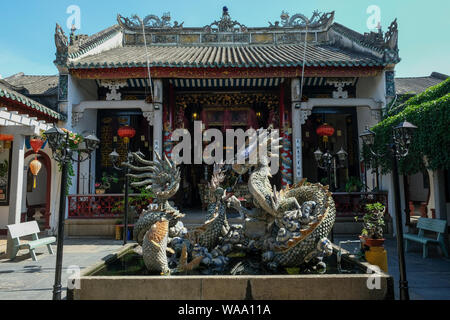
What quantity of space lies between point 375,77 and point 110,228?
1028 centimetres

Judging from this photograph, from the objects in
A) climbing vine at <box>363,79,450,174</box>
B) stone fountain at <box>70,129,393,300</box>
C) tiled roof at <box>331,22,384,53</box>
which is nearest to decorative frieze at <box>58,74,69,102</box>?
stone fountain at <box>70,129,393,300</box>

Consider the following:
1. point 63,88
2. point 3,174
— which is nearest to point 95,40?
point 63,88

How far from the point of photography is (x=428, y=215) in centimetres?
1117

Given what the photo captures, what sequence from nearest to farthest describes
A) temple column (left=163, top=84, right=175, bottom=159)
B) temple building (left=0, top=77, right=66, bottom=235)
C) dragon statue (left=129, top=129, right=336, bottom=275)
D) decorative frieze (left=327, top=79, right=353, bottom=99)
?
dragon statue (left=129, top=129, right=336, bottom=275)
temple building (left=0, top=77, right=66, bottom=235)
decorative frieze (left=327, top=79, right=353, bottom=99)
temple column (left=163, top=84, right=175, bottom=159)

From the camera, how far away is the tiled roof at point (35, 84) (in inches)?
363

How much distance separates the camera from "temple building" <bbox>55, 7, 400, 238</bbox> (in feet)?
29.4

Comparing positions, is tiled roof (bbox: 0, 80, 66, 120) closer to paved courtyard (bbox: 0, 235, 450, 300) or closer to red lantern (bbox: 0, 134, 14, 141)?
red lantern (bbox: 0, 134, 14, 141)

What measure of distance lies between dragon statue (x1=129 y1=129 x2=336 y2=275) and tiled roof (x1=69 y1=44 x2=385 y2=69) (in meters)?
5.20

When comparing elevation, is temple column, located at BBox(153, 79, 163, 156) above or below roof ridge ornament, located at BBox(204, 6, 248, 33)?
below

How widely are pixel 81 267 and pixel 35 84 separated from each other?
338 inches

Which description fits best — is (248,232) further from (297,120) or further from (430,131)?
(297,120)

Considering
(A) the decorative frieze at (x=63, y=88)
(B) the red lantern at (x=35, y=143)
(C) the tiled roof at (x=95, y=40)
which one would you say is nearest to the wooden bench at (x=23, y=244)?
(B) the red lantern at (x=35, y=143)

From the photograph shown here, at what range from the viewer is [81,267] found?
5398 millimetres

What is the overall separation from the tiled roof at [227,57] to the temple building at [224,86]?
4cm
